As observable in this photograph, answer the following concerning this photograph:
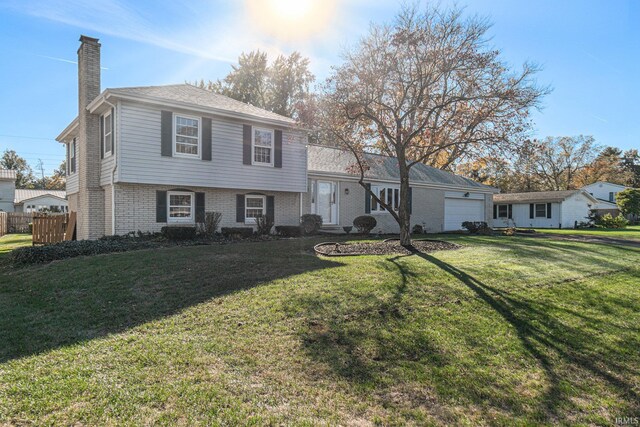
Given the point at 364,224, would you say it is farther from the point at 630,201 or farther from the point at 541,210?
the point at 630,201

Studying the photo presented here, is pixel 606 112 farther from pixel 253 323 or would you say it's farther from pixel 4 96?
pixel 4 96

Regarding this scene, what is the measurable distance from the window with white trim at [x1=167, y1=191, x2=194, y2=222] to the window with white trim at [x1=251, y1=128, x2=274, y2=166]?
2.86m

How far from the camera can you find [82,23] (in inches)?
533

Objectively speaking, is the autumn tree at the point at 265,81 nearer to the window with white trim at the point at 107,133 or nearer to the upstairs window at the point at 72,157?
the upstairs window at the point at 72,157

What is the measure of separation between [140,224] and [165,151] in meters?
2.64

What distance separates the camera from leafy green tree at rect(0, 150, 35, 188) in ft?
205

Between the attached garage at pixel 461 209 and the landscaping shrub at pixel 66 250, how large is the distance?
17504 millimetres

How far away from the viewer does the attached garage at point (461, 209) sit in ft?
76.6

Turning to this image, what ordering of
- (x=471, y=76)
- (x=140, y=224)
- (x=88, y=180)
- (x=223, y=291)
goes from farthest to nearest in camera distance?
(x=88, y=180) → (x=140, y=224) → (x=471, y=76) → (x=223, y=291)

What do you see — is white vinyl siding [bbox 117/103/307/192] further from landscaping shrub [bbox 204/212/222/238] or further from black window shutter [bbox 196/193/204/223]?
landscaping shrub [bbox 204/212/222/238]

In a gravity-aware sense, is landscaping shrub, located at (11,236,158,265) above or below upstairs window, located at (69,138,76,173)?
below

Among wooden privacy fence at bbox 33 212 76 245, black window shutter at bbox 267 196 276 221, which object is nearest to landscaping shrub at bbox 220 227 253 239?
black window shutter at bbox 267 196 276 221

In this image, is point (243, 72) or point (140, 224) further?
point (243, 72)

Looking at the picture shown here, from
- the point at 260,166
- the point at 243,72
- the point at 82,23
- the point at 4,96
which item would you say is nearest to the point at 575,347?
the point at 260,166
